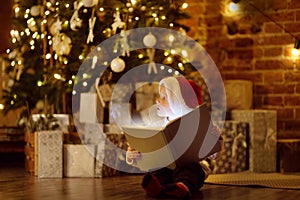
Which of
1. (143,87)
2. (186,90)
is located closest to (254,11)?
(143,87)

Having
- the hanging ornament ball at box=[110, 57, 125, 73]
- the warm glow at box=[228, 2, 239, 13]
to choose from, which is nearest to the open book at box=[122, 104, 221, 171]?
the hanging ornament ball at box=[110, 57, 125, 73]

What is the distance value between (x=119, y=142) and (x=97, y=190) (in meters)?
0.82

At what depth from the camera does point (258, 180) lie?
3588 mm

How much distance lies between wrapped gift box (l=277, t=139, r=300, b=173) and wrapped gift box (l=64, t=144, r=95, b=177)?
132 cm

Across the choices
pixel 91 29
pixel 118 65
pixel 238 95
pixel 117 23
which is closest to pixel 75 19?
pixel 91 29

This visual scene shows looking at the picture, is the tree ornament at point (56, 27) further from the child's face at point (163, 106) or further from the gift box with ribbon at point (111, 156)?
the child's face at point (163, 106)

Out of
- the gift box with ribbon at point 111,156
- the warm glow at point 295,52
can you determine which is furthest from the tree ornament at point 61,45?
the warm glow at point 295,52

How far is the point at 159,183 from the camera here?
2832 mm

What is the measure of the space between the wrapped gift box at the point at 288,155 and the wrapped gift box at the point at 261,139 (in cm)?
5

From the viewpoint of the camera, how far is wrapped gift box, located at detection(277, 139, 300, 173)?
4164 millimetres

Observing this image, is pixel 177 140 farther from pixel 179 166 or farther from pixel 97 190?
pixel 97 190

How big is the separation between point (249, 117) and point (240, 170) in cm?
36

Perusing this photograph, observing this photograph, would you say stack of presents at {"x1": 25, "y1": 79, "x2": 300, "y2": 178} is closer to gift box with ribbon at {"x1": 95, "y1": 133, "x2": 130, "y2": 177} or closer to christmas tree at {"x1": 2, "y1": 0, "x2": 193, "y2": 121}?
gift box with ribbon at {"x1": 95, "y1": 133, "x2": 130, "y2": 177}

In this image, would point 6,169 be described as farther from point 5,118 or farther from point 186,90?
point 186,90
